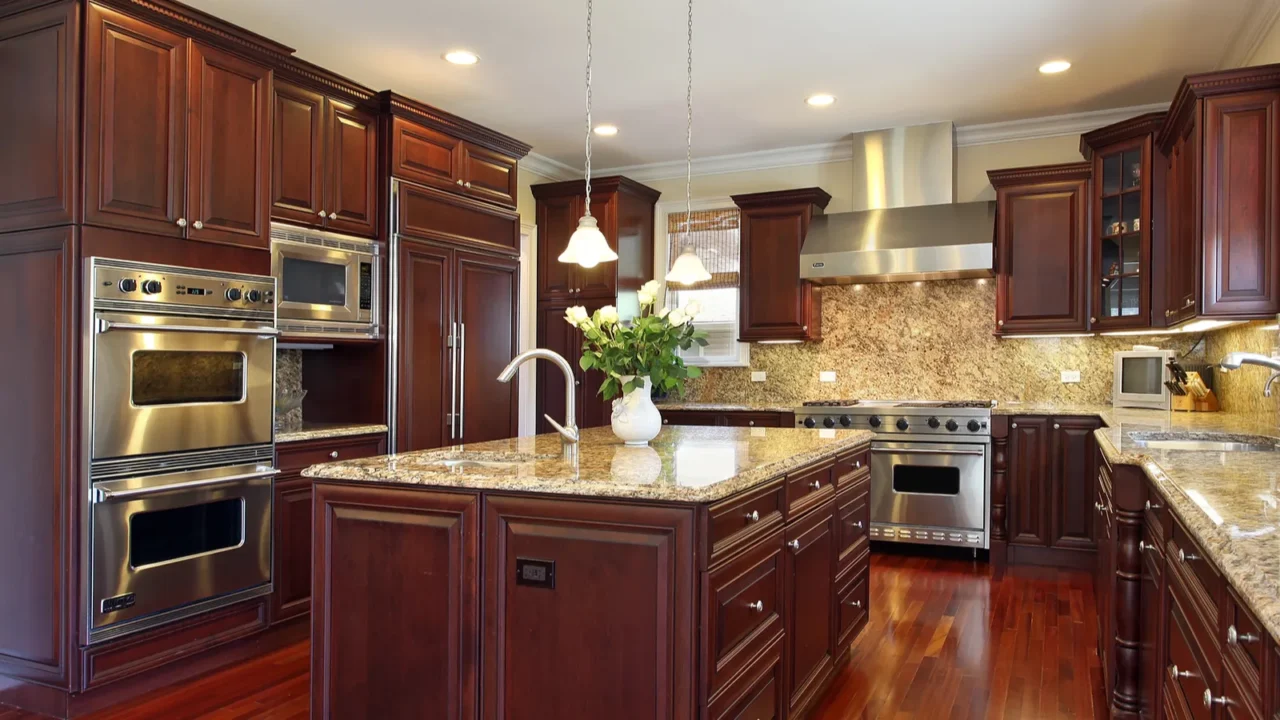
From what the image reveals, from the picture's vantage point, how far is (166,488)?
10.2 feet

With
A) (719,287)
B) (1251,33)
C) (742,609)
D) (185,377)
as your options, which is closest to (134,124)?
(185,377)

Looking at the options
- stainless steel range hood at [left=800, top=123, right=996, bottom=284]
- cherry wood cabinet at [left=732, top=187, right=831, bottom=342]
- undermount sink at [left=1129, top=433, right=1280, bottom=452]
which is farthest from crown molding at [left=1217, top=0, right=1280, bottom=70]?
cherry wood cabinet at [left=732, top=187, right=831, bottom=342]

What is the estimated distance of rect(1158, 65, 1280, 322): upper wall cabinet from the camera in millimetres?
3258

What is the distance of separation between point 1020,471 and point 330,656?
4.04 m

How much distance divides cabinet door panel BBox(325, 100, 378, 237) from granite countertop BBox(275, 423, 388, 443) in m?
0.93

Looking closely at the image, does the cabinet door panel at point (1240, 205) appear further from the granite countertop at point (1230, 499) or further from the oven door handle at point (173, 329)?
the oven door handle at point (173, 329)

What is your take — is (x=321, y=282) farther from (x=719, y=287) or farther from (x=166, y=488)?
(x=719, y=287)

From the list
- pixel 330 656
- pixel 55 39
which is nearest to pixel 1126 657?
pixel 330 656

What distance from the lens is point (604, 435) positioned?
3.31 metres

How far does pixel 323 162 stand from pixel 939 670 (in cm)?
339

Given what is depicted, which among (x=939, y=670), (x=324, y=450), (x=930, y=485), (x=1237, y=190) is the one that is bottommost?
(x=939, y=670)

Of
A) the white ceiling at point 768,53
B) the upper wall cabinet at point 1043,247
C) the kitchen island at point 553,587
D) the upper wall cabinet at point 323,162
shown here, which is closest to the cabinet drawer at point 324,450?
the upper wall cabinet at point 323,162

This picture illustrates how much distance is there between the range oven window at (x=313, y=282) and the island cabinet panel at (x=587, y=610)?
2.22 metres

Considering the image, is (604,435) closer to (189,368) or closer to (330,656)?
(330,656)
